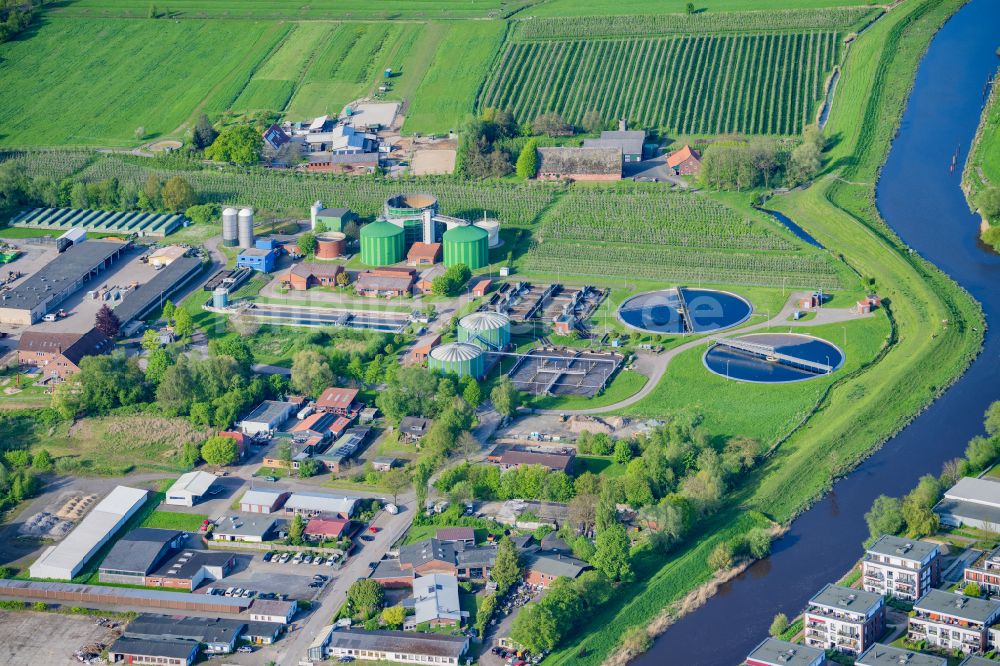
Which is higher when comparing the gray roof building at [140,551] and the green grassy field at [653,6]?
the green grassy field at [653,6]

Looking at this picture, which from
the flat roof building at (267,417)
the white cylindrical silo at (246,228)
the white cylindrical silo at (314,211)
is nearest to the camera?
the flat roof building at (267,417)

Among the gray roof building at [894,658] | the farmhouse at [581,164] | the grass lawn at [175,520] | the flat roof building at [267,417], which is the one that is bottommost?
the grass lawn at [175,520]

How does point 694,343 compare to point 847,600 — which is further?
point 694,343

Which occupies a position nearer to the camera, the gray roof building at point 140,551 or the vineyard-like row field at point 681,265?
the gray roof building at point 140,551

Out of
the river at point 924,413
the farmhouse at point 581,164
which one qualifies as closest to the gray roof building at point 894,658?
the river at point 924,413

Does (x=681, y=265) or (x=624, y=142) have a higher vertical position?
(x=624, y=142)

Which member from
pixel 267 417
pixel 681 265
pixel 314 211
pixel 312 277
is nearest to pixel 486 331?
pixel 267 417

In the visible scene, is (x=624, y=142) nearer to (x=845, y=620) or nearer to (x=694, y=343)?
(x=694, y=343)

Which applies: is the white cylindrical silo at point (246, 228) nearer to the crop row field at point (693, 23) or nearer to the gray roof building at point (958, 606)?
the crop row field at point (693, 23)

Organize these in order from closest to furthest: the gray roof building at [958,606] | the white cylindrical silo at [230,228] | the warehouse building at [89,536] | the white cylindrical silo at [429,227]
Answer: the gray roof building at [958,606], the warehouse building at [89,536], the white cylindrical silo at [429,227], the white cylindrical silo at [230,228]
